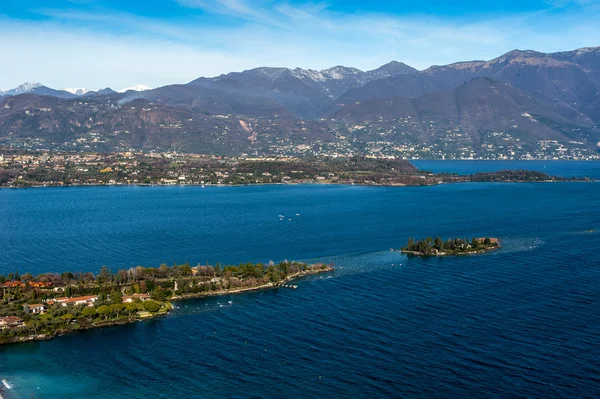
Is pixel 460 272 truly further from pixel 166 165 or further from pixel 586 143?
pixel 586 143

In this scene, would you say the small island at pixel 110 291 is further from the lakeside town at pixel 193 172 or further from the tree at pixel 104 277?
the lakeside town at pixel 193 172

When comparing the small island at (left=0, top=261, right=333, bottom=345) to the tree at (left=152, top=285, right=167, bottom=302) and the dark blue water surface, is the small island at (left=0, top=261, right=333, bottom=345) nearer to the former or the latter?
the tree at (left=152, top=285, right=167, bottom=302)

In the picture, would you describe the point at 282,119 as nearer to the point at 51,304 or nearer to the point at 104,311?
the point at 51,304

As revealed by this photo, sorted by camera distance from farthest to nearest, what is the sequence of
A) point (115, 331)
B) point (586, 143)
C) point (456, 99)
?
point (456, 99)
point (586, 143)
point (115, 331)

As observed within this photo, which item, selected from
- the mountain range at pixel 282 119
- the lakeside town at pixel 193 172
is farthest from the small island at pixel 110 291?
the mountain range at pixel 282 119

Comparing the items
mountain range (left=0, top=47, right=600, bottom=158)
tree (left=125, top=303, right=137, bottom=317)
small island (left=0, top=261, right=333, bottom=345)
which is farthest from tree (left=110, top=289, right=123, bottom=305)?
mountain range (left=0, top=47, right=600, bottom=158)

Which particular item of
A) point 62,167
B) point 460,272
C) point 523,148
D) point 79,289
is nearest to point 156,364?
point 79,289

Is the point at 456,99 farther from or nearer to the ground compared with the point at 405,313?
farther from the ground
